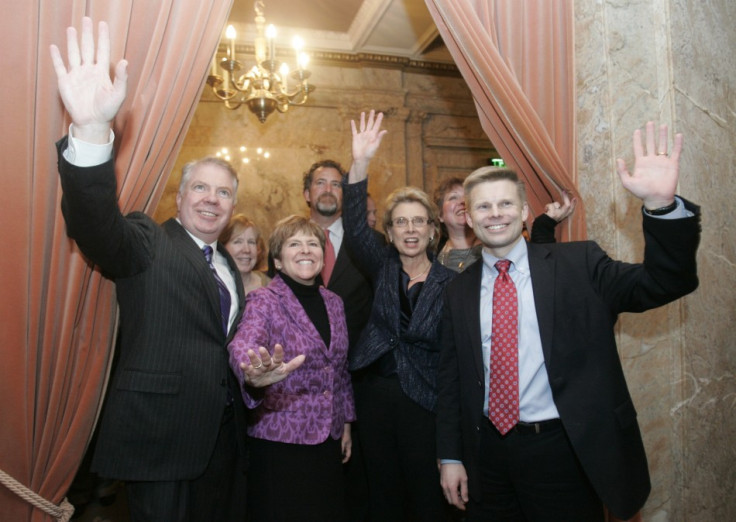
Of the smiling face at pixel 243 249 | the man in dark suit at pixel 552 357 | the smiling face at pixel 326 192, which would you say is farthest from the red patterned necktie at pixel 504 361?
the smiling face at pixel 326 192

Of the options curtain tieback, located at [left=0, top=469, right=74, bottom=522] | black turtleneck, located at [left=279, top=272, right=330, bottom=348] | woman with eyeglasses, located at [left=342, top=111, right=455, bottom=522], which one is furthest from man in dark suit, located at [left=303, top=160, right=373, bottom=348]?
curtain tieback, located at [left=0, top=469, right=74, bottom=522]

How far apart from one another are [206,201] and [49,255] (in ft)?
1.87

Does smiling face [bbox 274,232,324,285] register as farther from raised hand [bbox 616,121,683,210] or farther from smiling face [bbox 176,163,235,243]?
raised hand [bbox 616,121,683,210]

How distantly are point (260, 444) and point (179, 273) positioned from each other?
852 millimetres

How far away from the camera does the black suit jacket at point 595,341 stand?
158 centimetres

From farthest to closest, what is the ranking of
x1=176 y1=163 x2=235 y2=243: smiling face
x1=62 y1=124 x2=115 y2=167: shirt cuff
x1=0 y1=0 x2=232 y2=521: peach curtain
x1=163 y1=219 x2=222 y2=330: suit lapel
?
x1=176 y1=163 x2=235 y2=243: smiling face, x1=163 y1=219 x2=222 y2=330: suit lapel, x1=0 y1=0 x2=232 y2=521: peach curtain, x1=62 y1=124 x2=115 y2=167: shirt cuff

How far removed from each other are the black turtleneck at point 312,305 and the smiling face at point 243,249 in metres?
0.89

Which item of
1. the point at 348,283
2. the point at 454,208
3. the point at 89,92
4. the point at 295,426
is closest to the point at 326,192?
the point at 348,283

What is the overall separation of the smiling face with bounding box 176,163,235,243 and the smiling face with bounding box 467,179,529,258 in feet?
3.23

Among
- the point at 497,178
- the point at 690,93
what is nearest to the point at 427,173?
the point at 690,93

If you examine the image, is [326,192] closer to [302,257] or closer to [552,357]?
[302,257]

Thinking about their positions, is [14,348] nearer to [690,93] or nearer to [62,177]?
[62,177]

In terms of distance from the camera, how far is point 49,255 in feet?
5.99

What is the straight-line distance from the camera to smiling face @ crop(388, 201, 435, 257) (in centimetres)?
251
